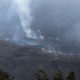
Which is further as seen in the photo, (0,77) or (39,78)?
(39,78)

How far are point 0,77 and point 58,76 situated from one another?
31.2 ft

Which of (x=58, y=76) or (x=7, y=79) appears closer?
(x=7, y=79)

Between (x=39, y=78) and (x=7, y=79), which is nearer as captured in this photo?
(x=7, y=79)

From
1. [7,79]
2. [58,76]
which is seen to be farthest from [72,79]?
[7,79]

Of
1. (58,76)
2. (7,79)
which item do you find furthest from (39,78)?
(7,79)

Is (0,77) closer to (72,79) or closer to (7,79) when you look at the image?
(7,79)

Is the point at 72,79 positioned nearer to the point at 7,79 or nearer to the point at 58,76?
the point at 58,76

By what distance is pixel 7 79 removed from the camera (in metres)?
51.3

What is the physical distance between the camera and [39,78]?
183 ft

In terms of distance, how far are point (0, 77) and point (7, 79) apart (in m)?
1.08

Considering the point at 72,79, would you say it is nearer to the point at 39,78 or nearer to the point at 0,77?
the point at 39,78

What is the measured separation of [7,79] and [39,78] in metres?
6.56

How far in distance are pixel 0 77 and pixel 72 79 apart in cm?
1098

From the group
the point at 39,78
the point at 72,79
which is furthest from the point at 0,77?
the point at 72,79
